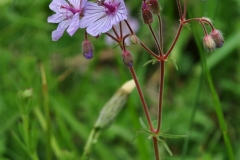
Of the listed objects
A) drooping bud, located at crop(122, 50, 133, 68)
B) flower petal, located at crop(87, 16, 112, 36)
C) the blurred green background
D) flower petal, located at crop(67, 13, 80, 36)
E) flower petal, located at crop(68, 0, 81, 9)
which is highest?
flower petal, located at crop(68, 0, 81, 9)

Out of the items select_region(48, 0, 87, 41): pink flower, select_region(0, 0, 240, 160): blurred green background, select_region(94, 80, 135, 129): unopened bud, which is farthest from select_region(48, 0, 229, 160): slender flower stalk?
select_region(0, 0, 240, 160): blurred green background

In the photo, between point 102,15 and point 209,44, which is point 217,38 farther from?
point 102,15

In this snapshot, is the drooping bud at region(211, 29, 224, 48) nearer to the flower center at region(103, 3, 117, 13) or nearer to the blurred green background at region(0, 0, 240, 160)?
the flower center at region(103, 3, 117, 13)

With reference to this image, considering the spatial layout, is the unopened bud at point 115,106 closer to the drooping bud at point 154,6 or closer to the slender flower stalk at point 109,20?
the slender flower stalk at point 109,20

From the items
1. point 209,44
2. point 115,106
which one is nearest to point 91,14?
point 209,44

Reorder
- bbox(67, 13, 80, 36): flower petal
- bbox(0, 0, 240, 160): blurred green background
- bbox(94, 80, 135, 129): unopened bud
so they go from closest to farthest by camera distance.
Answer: bbox(67, 13, 80, 36): flower petal, bbox(94, 80, 135, 129): unopened bud, bbox(0, 0, 240, 160): blurred green background

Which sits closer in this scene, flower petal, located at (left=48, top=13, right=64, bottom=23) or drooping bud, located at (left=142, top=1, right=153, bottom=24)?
drooping bud, located at (left=142, top=1, right=153, bottom=24)

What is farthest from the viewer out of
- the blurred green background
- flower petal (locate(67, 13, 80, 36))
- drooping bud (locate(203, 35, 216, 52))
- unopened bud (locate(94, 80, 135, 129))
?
the blurred green background
